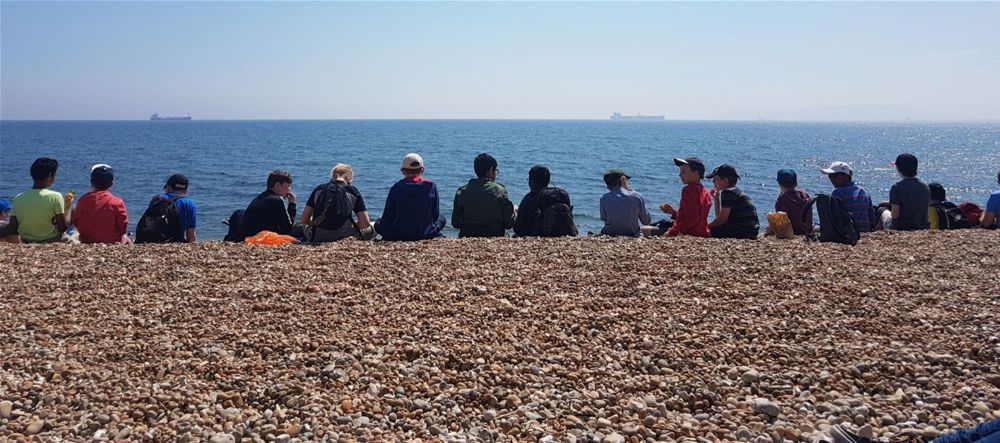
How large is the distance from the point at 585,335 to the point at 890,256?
4.76 m

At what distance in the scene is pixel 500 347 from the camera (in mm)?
4891

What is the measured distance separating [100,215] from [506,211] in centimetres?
563

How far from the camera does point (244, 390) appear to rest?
14.1ft

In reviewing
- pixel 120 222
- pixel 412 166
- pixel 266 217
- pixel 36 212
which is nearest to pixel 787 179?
pixel 412 166

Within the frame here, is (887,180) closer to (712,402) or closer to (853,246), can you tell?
(853,246)

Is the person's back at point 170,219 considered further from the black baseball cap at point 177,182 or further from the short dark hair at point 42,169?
the short dark hair at point 42,169

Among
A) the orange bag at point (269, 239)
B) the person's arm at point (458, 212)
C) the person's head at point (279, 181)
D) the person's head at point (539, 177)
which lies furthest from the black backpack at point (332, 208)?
the person's head at point (539, 177)

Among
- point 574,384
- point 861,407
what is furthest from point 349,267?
point 861,407

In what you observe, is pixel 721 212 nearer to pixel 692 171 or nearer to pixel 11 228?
pixel 692 171

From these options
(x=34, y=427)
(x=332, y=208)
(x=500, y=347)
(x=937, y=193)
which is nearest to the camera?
(x=34, y=427)

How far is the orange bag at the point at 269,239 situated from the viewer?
887 cm

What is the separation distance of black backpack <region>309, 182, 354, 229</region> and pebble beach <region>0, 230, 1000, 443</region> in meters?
1.54

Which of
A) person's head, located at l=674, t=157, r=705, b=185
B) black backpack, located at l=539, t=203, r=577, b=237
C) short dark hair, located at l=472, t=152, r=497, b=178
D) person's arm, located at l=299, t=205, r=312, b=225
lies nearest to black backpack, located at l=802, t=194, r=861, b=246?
person's head, located at l=674, t=157, r=705, b=185

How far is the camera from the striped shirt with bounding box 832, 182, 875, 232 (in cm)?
1000
